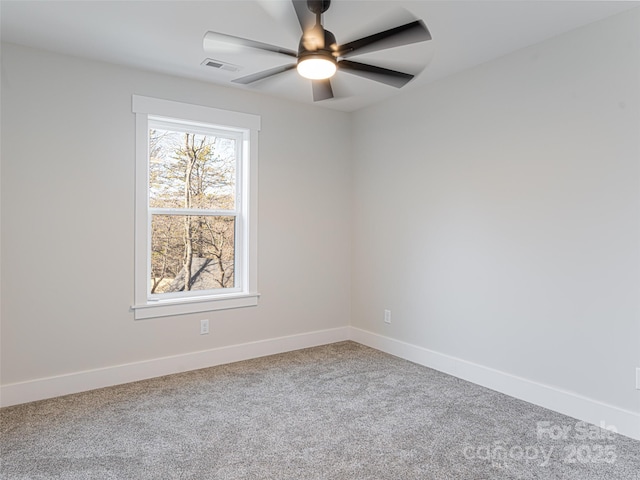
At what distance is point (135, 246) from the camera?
3494 mm

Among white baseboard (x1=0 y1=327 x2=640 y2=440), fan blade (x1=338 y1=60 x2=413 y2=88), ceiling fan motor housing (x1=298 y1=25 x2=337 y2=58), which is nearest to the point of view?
ceiling fan motor housing (x1=298 y1=25 x2=337 y2=58)

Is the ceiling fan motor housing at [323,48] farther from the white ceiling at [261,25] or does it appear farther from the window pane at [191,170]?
the window pane at [191,170]

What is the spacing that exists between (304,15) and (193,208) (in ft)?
7.70

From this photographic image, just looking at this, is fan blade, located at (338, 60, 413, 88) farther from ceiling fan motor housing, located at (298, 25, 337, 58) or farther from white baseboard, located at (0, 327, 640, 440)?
white baseboard, located at (0, 327, 640, 440)

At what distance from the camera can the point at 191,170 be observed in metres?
3.92

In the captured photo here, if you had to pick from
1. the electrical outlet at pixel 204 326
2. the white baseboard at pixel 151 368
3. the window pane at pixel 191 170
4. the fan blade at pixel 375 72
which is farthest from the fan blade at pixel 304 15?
the white baseboard at pixel 151 368

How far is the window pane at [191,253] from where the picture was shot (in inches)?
148

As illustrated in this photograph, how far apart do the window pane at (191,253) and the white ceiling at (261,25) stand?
134cm

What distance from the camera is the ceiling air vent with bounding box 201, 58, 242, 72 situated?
331 centimetres

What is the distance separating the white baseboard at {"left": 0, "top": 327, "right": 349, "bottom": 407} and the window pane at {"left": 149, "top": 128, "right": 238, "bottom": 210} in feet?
4.41

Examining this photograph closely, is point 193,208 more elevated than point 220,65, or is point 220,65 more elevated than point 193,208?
point 220,65

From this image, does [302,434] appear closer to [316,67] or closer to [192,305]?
[192,305]

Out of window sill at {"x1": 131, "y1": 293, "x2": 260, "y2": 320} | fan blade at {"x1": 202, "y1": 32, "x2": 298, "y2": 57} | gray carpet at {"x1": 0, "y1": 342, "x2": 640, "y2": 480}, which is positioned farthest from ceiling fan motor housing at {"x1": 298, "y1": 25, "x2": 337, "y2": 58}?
window sill at {"x1": 131, "y1": 293, "x2": 260, "y2": 320}

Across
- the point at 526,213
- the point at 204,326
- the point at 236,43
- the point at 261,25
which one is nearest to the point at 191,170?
the point at 204,326
